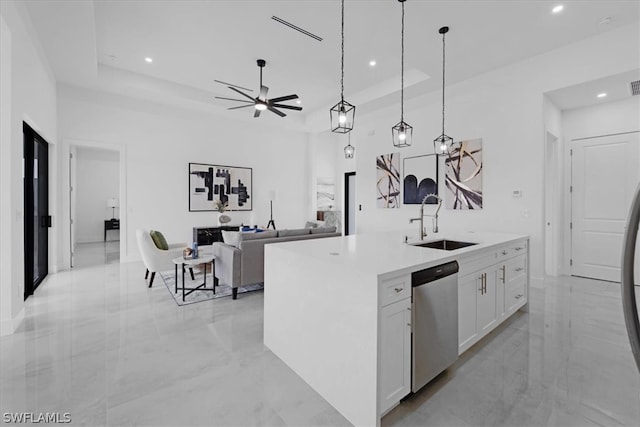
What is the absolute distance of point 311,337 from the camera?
2.08 meters

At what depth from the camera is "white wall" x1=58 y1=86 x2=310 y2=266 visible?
18.9 ft

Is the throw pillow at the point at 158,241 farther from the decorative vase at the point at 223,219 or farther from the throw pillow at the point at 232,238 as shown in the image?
the decorative vase at the point at 223,219

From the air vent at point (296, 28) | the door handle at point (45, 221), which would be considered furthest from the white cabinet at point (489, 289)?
the door handle at point (45, 221)

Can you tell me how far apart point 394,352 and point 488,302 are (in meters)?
1.41

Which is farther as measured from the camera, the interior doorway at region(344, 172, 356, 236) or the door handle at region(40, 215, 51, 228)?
the interior doorway at region(344, 172, 356, 236)

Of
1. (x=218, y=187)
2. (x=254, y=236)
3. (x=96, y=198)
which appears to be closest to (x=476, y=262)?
(x=254, y=236)

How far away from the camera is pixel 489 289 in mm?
2715

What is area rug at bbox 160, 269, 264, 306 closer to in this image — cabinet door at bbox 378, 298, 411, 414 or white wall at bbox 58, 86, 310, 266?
white wall at bbox 58, 86, 310, 266

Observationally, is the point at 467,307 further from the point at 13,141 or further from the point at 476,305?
the point at 13,141

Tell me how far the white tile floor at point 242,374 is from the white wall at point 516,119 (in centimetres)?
155

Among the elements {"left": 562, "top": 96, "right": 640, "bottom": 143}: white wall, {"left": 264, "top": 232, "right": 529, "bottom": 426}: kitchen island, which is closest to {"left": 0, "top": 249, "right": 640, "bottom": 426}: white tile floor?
{"left": 264, "top": 232, "right": 529, "bottom": 426}: kitchen island

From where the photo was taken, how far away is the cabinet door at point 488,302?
2588 millimetres

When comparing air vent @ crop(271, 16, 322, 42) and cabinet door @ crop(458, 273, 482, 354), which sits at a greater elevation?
air vent @ crop(271, 16, 322, 42)

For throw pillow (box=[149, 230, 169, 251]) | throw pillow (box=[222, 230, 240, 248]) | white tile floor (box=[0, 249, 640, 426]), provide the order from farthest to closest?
throw pillow (box=[149, 230, 169, 251]), throw pillow (box=[222, 230, 240, 248]), white tile floor (box=[0, 249, 640, 426])
